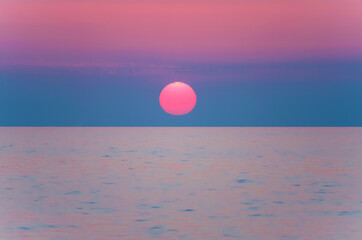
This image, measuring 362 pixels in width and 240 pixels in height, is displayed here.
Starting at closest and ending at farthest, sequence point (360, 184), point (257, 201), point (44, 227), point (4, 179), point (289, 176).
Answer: point (44, 227), point (257, 201), point (360, 184), point (4, 179), point (289, 176)

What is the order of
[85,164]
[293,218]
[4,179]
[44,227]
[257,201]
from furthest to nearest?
[85,164] < [4,179] < [257,201] < [293,218] < [44,227]

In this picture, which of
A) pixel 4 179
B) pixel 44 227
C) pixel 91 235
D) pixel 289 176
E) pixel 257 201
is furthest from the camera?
pixel 289 176

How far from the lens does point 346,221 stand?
56.6ft

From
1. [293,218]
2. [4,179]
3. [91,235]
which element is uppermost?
[4,179]

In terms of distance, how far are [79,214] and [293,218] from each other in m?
7.29

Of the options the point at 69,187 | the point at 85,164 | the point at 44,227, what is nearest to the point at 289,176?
the point at 69,187

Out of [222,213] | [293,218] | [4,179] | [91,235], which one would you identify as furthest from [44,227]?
[4,179]

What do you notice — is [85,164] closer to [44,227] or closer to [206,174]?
[206,174]

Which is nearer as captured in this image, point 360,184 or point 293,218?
point 293,218

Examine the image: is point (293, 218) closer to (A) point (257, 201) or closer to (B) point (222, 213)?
(B) point (222, 213)

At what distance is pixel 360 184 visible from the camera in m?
27.9

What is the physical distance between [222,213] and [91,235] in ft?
17.4

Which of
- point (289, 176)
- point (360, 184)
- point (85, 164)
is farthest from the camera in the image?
point (85, 164)

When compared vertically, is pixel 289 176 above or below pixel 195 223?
above
